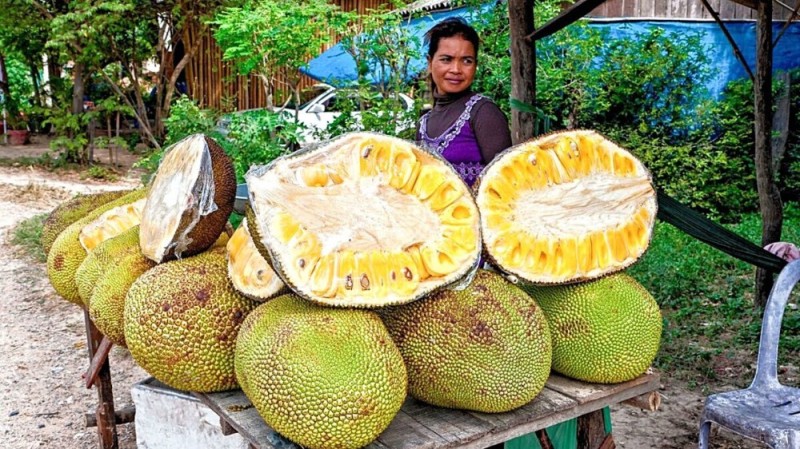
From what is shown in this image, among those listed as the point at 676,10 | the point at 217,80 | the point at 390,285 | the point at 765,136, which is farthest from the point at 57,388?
the point at 217,80

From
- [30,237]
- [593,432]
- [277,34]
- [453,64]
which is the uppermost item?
[277,34]

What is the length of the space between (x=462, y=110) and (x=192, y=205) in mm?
941

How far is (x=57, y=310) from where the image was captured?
15.4ft

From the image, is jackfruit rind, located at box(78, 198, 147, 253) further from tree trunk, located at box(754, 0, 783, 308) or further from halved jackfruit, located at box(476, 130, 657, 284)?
tree trunk, located at box(754, 0, 783, 308)

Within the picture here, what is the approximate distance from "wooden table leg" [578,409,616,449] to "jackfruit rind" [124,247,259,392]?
0.86 metres

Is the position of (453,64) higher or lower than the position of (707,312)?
higher

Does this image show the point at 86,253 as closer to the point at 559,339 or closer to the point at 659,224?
the point at 559,339

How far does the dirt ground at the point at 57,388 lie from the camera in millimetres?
2889

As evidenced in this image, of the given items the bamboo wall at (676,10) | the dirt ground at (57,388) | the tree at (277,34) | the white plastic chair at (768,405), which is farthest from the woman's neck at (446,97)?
the bamboo wall at (676,10)

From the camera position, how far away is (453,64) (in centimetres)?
228

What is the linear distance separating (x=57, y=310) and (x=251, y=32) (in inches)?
87.3

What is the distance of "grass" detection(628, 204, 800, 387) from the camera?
337 centimetres

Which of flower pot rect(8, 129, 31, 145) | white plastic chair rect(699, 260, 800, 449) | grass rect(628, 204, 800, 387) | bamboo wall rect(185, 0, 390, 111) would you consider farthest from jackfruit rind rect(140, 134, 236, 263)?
flower pot rect(8, 129, 31, 145)

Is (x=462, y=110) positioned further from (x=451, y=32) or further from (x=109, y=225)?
(x=109, y=225)
